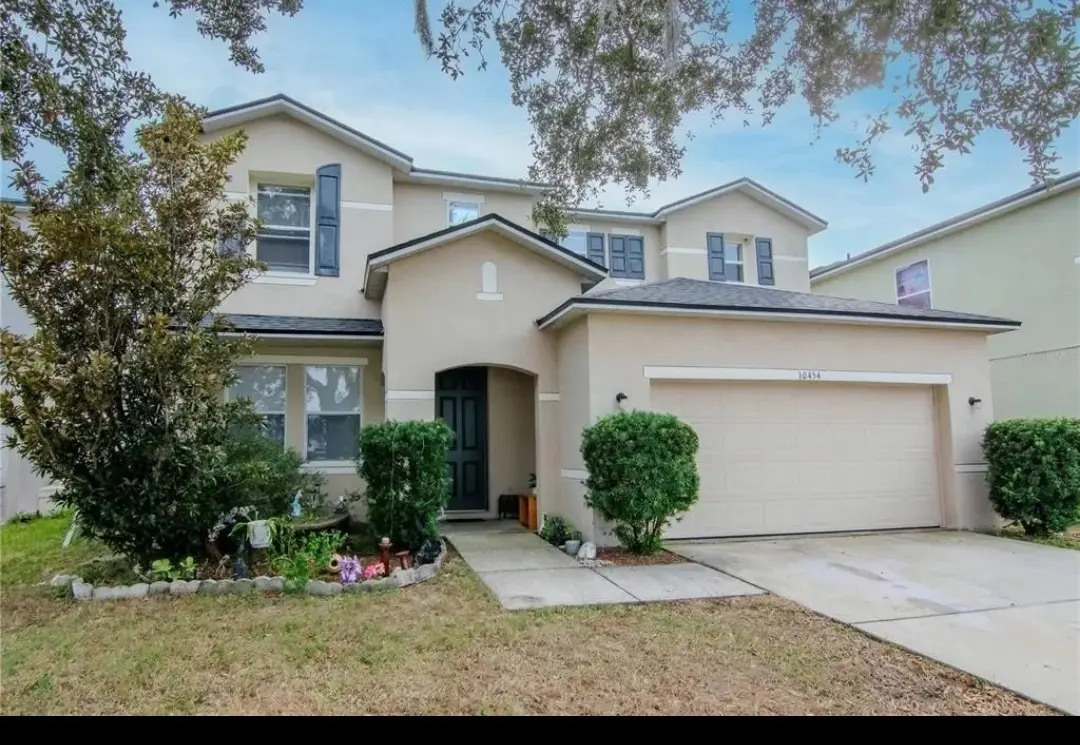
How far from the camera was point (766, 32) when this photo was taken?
259 inches

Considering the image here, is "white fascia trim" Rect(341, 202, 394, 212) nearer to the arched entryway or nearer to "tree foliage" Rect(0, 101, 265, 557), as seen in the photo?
the arched entryway

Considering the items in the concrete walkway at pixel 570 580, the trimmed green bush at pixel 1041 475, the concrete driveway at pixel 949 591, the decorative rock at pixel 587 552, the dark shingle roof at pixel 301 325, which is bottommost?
the concrete driveway at pixel 949 591

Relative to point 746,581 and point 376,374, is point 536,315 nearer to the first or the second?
point 376,374

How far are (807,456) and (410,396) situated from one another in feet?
19.4

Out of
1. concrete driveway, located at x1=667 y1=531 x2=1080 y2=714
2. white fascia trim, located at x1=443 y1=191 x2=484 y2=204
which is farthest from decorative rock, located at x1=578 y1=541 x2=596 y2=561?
white fascia trim, located at x1=443 y1=191 x2=484 y2=204

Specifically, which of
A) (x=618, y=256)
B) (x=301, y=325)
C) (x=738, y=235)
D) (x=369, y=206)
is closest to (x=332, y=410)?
(x=301, y=325)

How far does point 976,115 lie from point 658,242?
10.6m

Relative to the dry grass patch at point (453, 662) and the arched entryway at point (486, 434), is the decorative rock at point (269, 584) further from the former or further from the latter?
the arched entryway at point (486, 434)

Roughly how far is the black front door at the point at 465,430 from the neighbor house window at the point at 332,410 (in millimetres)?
1426

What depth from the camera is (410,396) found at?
9406mm

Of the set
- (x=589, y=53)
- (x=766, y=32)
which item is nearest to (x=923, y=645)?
(x=766, y=32)

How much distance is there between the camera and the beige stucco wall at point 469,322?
948 cm

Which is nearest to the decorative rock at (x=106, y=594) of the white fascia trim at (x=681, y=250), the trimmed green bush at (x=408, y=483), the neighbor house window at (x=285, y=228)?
the trimmed green bush at (x=408, y=483)

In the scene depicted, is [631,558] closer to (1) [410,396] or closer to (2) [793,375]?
(2) [793,375]
